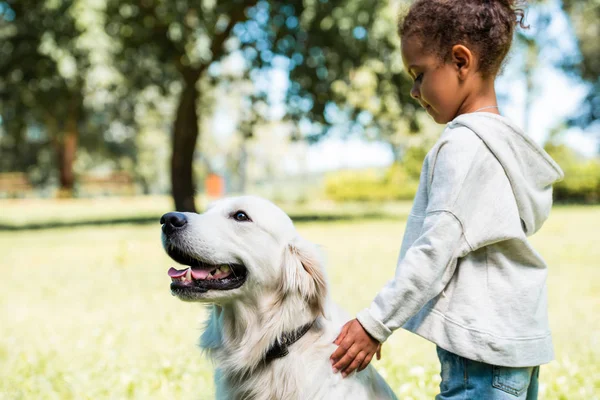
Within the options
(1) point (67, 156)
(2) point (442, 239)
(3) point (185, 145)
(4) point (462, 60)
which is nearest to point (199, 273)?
(2) point (442, 239)

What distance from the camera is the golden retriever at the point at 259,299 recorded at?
2578mm

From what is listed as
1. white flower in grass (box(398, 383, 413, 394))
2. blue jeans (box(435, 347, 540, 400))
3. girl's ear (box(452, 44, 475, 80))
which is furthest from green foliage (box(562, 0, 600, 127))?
blue jeans (box(435, 347, 540, 400))

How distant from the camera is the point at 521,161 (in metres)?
2.43

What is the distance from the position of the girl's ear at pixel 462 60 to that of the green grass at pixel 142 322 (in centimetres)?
110

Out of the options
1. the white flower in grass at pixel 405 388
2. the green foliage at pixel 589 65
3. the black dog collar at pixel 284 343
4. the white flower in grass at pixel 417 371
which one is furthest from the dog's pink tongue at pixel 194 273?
the green foliage at pixel 589 65

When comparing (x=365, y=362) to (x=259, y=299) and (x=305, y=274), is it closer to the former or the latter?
(x=305, y=274)

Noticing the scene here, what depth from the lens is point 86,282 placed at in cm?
878

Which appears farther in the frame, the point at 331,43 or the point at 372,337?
the point at 331,43

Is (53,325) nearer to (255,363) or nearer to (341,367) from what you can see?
(255,363)

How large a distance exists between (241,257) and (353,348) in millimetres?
720

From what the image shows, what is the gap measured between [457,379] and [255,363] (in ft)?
2.95

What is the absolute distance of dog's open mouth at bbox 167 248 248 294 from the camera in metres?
2.64

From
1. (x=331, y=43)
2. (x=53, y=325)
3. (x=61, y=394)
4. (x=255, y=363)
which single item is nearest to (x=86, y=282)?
(x=53, y=325)

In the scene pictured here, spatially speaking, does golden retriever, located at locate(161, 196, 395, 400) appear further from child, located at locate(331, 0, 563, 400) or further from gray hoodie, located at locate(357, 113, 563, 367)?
gray hoodie, located at locate(357, 113, 563, 367)
